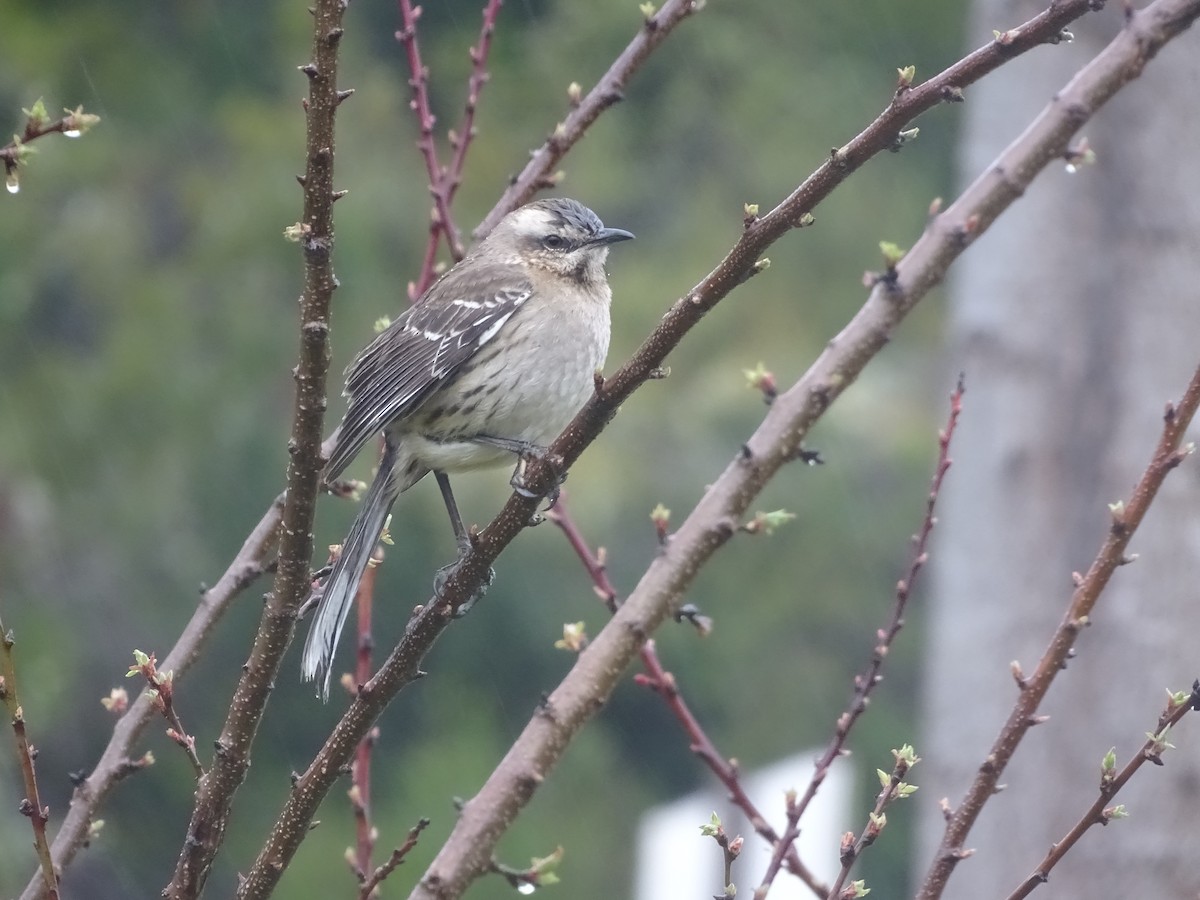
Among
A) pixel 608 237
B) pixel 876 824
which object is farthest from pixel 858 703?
pixel 608 237

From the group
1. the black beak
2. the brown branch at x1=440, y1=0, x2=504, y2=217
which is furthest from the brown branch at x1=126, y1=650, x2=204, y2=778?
the black beak

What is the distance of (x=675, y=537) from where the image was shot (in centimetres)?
218

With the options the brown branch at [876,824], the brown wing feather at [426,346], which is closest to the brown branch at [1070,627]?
the brown branch at [876,824]

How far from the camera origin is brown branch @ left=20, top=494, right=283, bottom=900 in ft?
6.99

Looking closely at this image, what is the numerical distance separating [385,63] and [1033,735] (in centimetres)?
554

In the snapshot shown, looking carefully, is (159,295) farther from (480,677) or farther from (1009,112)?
(1009,112)

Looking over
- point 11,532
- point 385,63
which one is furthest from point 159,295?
point 385,63

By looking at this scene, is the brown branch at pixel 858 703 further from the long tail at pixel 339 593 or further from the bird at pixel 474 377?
the bird at pixel 474 377

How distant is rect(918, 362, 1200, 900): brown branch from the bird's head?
200 centimetres

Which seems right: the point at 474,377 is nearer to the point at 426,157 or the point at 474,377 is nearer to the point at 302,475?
the point at 426,157

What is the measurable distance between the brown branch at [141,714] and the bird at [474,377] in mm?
611

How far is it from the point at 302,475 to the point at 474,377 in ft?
4.93

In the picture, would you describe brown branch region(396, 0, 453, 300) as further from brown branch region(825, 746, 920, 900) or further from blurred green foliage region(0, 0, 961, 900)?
blurred green foliage region(0, 0, 961, 900)

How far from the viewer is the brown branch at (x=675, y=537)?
1.91 m
